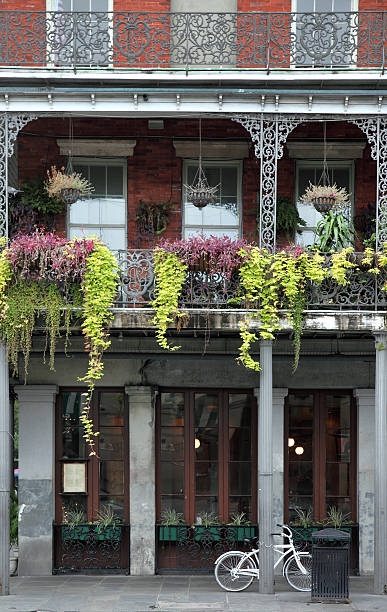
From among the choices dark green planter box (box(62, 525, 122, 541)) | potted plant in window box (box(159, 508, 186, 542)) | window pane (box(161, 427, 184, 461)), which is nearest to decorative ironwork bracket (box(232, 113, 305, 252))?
window pane (box(161, 427, 184, 461))

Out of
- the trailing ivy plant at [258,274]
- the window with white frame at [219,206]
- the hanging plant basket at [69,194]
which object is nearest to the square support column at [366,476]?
the trailing ivy plant at [258,274]

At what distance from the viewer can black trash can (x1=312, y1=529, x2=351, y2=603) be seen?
39.7 ft

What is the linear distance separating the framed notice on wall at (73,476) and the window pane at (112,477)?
0.32 m

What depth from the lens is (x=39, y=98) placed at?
42.7 feet

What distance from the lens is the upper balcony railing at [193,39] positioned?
43.3 ft

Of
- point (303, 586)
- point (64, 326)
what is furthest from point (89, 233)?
point (303, 586)

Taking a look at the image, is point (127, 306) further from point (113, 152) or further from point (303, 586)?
point (303, 586)

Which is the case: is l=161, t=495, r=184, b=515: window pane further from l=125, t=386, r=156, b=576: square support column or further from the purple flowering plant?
the purple flowering plant

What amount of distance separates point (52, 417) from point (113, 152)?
4.77m

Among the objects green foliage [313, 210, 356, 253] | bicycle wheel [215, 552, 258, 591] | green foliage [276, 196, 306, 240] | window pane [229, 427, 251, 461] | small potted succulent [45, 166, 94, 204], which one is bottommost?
bicycle wheel [215, 552, 258, 591]

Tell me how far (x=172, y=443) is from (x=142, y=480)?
0.87m

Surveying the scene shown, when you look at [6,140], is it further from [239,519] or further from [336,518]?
[336,518]

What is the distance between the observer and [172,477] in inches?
596

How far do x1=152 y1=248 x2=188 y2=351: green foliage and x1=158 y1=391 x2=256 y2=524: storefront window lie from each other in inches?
110
